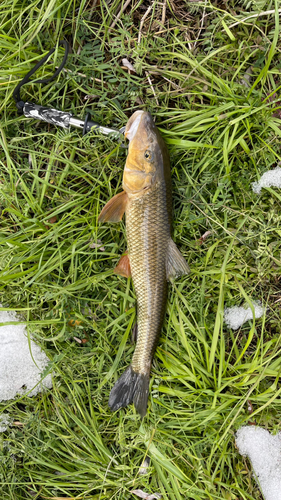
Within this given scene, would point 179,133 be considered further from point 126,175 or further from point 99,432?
point 99,432

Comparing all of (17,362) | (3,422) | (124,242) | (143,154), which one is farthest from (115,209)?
(3,422)

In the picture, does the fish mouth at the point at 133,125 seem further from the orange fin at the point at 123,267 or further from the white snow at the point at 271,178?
the white snow at the point at 271,178

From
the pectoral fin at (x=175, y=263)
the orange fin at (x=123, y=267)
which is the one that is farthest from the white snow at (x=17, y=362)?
the pectoral fin at (x=175, y=263)

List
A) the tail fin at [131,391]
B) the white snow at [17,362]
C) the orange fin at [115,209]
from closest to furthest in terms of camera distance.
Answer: the orange fin at [115,209]
the tail fin at [131,391]
the white snow at [17,362]

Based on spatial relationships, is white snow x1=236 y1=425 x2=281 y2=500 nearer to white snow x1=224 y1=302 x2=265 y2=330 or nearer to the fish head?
white snow x1=224 y1=302 x2=265 y2=330

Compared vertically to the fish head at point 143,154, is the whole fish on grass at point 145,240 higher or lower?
lower

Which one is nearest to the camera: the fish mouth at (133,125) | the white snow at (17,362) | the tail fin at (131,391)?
the fish mouth at (133,125)

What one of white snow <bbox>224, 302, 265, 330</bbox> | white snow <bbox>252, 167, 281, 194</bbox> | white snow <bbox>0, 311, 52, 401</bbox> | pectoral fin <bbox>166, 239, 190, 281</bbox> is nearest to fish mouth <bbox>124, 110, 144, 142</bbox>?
pectoral fin <bbox>166, 239, 190, 281</bbox>

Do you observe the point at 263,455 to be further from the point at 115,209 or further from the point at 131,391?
the point at 115,209
